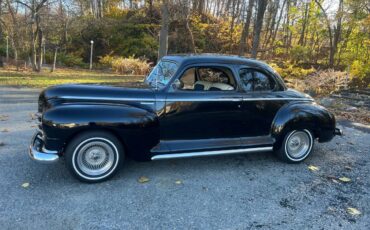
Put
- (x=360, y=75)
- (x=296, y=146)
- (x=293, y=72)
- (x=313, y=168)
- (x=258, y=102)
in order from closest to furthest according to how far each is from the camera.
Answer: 1. (x=258, y=102)
2. (x=313, y=168)
3. (x=296, y=146)
4. (x=360, y=75)
5. (x=293, y=72)

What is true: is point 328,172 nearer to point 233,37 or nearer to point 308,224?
point 308,224

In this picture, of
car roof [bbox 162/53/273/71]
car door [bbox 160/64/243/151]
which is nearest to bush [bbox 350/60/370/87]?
car roof [bbox 162/53/273/71]

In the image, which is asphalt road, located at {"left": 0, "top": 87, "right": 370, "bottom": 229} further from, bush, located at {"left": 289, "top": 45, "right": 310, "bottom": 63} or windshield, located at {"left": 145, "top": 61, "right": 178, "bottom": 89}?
bush, located at {"left": 289, "top": 45, "right": 310, "bottom": 63}

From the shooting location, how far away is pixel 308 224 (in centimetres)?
329

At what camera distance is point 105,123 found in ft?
12.6

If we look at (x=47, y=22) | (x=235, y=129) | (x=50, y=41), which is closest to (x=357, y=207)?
(x=235, y=129)

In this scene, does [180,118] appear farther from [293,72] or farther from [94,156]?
[293,72]

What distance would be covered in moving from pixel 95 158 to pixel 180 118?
1.27m

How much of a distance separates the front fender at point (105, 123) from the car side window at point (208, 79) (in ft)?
2.60

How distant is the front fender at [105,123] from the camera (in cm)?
373

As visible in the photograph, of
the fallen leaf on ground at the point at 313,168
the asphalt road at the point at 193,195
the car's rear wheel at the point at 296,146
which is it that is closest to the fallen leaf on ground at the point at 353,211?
the asphalt road at the point at 193,195

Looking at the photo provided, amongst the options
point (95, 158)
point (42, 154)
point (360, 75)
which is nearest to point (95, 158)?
point (95, 158)

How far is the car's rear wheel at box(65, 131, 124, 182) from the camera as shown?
383 cm

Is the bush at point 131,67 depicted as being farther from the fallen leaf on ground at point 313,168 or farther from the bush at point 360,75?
the fallen leaf on ground at point 313,168
